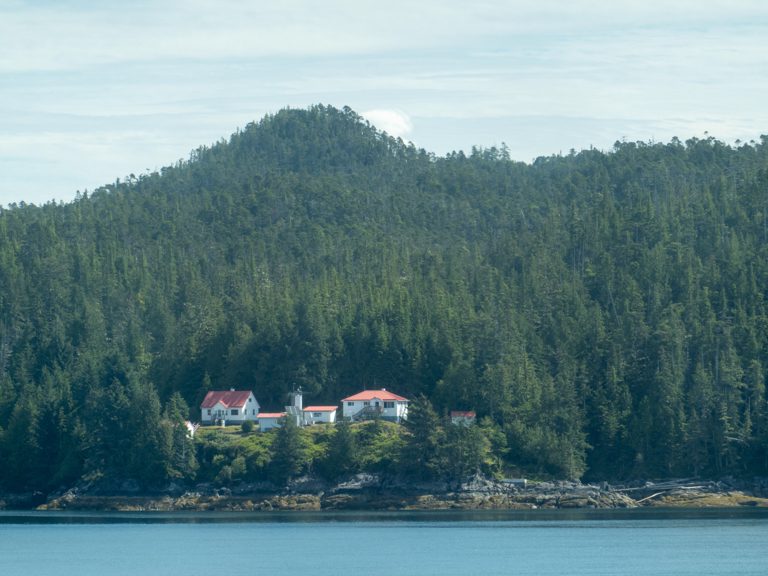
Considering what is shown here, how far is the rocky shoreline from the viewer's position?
9206 cm

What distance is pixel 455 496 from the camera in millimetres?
92000

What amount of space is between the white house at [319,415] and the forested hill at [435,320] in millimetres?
4414

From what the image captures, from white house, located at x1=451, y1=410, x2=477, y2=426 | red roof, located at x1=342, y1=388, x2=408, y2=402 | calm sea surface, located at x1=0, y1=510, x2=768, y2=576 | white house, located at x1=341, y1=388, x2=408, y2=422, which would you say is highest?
Result: red roof, located at x1=342, y1=388, x2=408, y2=402

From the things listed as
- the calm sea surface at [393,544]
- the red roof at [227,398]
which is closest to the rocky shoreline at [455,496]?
the calm sea surface at [393,544]

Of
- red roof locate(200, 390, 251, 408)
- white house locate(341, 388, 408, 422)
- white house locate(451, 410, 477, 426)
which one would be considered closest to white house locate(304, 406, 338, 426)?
white house locate(341, 388, 408, 422)

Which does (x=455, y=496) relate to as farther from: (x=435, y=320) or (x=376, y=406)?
(x=435, y=320)

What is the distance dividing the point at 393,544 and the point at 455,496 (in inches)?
901

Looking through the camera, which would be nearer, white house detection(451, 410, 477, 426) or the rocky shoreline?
the rocky shoreline

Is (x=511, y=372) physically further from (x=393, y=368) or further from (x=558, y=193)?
(x=558, y=193)

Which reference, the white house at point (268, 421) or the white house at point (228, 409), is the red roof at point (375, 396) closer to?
the white house at point (268, 421)

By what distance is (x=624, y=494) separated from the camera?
94.0 m

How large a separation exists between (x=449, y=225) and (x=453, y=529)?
3702 inches

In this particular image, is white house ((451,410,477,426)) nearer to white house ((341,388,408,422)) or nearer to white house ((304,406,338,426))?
white house ((341,388,408,422))

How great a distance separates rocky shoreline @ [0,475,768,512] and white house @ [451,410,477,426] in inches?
158
